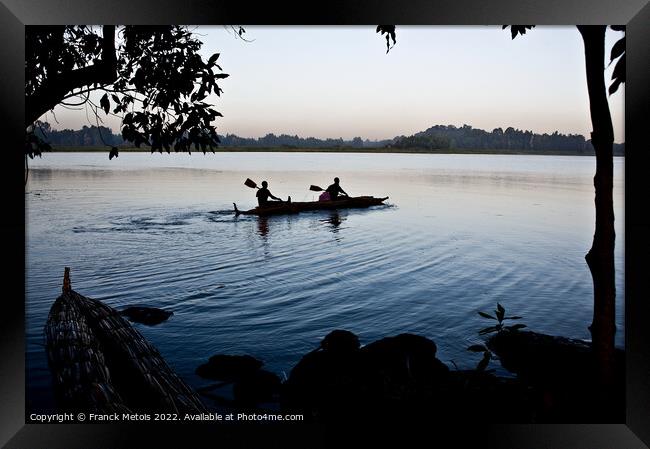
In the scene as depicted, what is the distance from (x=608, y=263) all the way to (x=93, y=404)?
11.7 feet

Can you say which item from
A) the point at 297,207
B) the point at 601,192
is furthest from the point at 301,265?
the point at 601,192

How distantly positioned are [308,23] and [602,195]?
2.21m

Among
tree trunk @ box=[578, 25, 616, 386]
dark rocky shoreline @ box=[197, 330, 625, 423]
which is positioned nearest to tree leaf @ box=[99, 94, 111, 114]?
dark rocky shoreline @ box=[197, 330, 625, 423]

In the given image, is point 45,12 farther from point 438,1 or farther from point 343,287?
point 343,287

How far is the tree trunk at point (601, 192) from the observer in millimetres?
3697

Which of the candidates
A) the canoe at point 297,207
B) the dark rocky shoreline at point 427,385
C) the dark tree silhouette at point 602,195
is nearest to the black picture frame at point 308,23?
the dark tree silhouette at point 602,195

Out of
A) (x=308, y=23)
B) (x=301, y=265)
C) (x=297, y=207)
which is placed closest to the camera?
(x=308, y=23)

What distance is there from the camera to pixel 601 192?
3.70m

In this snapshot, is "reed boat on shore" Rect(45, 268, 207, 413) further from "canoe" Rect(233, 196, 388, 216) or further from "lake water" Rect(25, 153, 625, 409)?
A: "canoe" Rect(233, 196, 388, 216)

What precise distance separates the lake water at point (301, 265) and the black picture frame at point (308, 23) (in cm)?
63

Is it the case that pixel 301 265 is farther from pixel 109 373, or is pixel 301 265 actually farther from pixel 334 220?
pixel 109 373

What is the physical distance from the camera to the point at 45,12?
331cm

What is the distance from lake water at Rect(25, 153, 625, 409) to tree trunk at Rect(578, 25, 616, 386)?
6.7 inches

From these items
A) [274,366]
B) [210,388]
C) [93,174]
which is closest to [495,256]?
[274,366]
